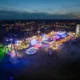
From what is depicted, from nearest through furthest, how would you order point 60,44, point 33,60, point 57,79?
point 57,79, point 33,60, point 60,44

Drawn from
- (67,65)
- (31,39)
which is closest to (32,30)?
(31,39)

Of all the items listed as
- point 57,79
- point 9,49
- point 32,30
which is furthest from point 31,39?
point 57,79

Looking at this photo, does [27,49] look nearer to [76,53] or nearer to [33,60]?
[33,60]

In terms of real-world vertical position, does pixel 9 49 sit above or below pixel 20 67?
above

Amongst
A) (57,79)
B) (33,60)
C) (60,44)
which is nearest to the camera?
(57,79)

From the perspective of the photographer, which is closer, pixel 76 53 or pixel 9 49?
pixel 9 49

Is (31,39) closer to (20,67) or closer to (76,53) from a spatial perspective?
(20,67)

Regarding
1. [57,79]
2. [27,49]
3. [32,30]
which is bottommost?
[57,79]
